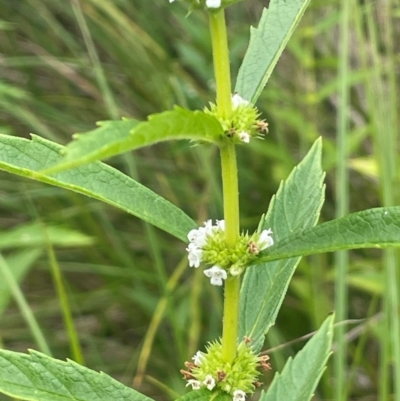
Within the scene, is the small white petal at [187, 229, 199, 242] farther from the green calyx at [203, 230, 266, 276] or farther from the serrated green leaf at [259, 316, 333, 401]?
the serrated green leaf at [259, 316, 333, 401]

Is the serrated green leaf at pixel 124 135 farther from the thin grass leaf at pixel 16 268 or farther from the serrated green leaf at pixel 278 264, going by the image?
the thin grass leaf at pixel 16 268

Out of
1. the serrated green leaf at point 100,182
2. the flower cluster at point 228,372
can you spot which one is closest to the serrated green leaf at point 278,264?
the flower cluster at point 228,372

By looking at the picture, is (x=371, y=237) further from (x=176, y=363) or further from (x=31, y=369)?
(x=176, y=363)

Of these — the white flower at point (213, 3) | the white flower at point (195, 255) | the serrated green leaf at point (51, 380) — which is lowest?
the serrated green leaf at point (51, 380)

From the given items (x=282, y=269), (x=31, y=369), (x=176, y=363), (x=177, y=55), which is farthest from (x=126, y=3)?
(x=31, y=369)

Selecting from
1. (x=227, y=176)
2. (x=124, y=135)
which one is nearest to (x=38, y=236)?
(x=227, y=176)

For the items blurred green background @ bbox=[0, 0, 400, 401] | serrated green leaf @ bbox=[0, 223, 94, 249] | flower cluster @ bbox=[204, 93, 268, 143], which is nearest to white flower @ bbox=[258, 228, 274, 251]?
flower cluster @ bbox=[204, 93, 268, 143]

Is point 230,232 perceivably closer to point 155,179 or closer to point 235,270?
point 235,270
